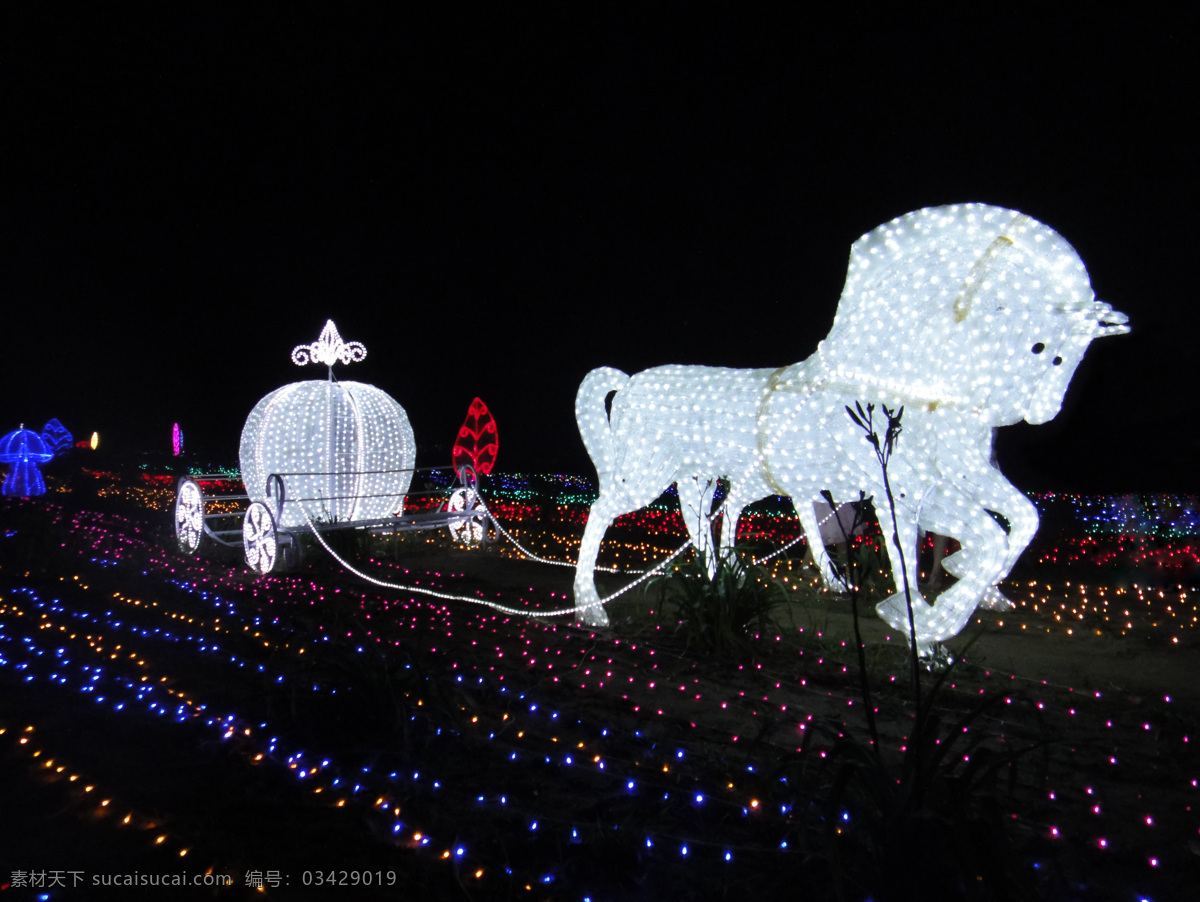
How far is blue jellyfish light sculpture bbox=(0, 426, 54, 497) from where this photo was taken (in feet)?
52.5

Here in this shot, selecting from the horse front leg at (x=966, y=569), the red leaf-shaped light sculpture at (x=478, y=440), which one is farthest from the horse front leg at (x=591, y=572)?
the red leaf-shaped light sculpture at (x=478, y=440)

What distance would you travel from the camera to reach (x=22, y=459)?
52.5ft

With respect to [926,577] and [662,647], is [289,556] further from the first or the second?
[926,577]

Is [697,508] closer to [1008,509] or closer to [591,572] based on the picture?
[591,572]

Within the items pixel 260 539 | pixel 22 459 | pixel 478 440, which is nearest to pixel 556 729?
pixel 260 539

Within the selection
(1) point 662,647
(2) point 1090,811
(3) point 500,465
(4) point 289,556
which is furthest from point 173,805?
(3) point 500,465

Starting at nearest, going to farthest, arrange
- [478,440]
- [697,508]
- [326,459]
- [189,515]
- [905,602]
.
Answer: [905,602] → [697,508] → [189,515] → [326,459] → [478,440]

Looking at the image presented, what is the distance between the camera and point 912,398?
4168mm

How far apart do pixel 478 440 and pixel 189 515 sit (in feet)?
23.8

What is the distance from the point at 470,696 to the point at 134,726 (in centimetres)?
158

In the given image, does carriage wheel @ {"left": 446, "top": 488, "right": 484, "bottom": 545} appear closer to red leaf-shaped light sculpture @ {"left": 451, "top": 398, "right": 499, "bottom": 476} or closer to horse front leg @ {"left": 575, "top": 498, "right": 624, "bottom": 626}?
horse front leg @ {"left": 575, "top": 498, "right": 624, "bottom": 626}

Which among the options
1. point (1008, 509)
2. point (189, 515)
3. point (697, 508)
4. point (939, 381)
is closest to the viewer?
point (1008, 509)

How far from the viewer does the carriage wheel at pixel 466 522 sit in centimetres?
921

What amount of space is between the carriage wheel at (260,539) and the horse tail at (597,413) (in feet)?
11.6
